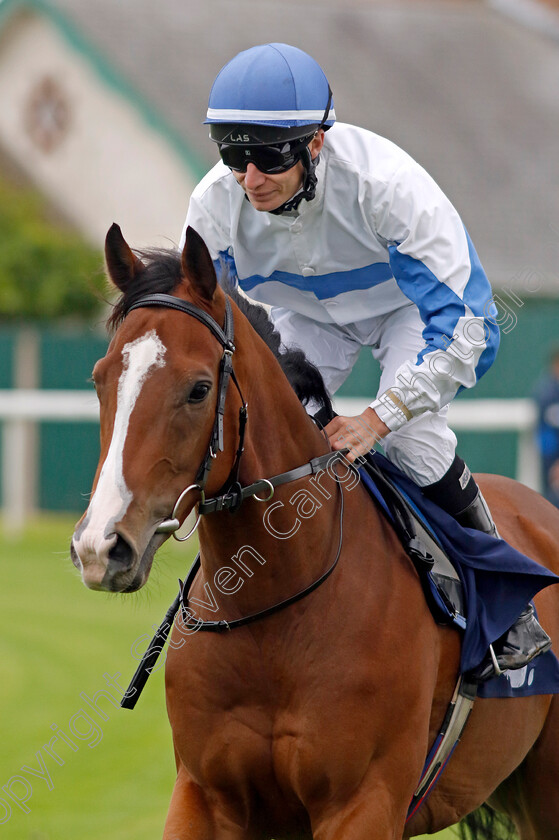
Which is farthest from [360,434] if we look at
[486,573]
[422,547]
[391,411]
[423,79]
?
[423,79]

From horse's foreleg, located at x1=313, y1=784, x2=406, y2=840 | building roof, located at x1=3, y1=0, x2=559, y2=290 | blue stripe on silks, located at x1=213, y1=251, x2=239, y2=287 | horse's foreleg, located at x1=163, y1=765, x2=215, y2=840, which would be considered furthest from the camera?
building roof, located at x1=3, y1=0, x2=559, y2=290

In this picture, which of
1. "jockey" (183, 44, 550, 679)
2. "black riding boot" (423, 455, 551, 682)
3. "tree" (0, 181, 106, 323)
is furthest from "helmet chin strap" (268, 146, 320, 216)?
"tree" (0, 181, 106, 323)

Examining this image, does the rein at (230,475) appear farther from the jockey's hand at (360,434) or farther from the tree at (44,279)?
the tree at (44,279)

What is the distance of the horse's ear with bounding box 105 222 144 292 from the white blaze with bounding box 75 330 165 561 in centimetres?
26

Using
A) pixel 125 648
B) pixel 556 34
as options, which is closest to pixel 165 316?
pixel 125 648

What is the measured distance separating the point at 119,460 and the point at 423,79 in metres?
19.7

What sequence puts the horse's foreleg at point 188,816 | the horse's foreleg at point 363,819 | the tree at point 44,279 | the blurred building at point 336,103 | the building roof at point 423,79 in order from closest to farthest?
the horse's foreleg at point 363,819, the horse's foreleg at point 188,816, the blurred building at point 336,103, the tree at point 44,279, the building roof at point 423,79

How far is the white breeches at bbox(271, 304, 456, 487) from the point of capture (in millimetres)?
3531

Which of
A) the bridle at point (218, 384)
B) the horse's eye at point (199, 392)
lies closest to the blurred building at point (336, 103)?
the bridle at point (218, 384)

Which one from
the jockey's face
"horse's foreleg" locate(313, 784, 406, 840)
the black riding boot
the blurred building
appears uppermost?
→ the jockey's face

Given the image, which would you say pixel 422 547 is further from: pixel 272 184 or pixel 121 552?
pixel 121 552

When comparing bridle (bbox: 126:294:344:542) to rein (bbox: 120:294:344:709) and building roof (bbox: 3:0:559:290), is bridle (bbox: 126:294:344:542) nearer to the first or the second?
rein (bbox: 120:294:344:709)

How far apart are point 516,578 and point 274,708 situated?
0.95 m

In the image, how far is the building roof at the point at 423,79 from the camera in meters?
17.1
